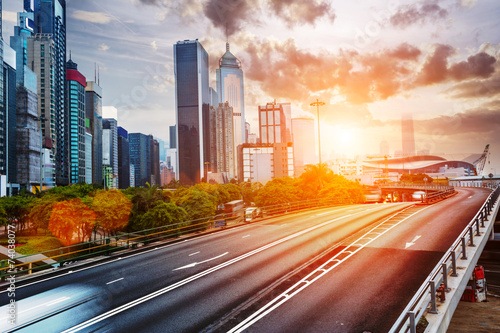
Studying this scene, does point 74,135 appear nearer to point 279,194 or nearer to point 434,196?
point 279,194

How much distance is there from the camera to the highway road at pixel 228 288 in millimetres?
10391

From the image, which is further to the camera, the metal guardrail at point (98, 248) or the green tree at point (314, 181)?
the green tree at point (314, 181)

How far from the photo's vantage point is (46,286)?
14.5m

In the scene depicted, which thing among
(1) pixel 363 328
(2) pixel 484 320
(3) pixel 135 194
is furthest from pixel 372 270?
(3) pixel 135 194

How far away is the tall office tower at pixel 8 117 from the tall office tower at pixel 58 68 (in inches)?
1684

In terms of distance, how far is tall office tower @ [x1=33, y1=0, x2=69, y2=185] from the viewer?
167250 mm

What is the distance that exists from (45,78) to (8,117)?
51494mm

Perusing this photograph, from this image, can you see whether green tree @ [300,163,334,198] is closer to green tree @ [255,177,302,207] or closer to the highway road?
green tree @ [255,177,302,207]

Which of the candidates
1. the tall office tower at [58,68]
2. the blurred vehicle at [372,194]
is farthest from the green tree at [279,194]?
the tall office tower at [58,68]

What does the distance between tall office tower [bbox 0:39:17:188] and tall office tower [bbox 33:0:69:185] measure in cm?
4276

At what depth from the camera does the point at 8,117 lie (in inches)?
4589

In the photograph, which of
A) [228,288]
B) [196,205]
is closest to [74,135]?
[196,205]

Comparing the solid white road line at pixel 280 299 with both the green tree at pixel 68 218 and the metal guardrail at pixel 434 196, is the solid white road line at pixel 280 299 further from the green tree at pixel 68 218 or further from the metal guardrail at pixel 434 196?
the metal guardrail at pixel 434 196

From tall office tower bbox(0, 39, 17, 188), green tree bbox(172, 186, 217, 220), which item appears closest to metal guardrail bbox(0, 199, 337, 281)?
green tree bbox(172, 186, 217, 220)
